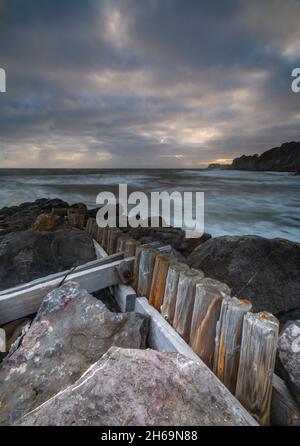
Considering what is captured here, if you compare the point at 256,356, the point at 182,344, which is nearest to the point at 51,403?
the point at 182,344

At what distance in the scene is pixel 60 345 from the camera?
6.23 feet

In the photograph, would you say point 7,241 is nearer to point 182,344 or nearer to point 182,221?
point 182,344

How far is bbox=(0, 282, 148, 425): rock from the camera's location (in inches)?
63.8

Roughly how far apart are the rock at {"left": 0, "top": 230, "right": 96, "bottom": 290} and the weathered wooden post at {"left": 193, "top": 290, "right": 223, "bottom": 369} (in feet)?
7.56

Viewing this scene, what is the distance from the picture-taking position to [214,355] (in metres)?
1.66

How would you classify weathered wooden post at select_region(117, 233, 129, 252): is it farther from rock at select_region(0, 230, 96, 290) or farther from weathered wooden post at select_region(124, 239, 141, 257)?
rock at select_region(0, 230, 96, 290)

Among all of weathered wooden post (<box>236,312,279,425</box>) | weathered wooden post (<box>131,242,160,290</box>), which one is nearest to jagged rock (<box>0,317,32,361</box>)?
weathered wooden post (<box>131,242,160,290</box>)

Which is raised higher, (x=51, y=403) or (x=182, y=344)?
(x=51, y=403)

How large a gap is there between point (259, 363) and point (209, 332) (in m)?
0.35

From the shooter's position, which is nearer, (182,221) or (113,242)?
(113,242)
